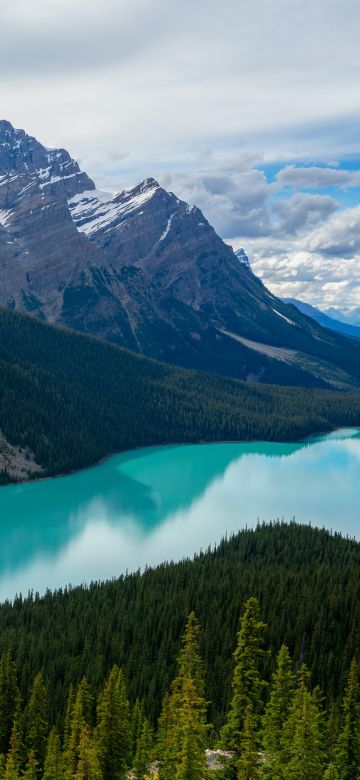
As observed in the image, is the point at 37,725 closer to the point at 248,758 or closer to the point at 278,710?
the point at 278,710

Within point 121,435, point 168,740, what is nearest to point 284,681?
point 168,740

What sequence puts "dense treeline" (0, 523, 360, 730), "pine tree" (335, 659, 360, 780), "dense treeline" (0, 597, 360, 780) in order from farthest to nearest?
"dense treeline" (0, 523, 360, 730) < "pine tree" (335, 659, 360, 780) < "dense treeline" (0, 597, 360, 780)

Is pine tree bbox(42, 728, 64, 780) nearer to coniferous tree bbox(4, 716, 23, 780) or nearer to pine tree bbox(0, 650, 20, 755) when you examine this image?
coniferous tree bbox(4, 716, 23, 780)

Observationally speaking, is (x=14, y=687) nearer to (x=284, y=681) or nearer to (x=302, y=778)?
(x=284, y=681)

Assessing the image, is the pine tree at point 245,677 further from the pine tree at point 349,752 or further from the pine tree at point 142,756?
the pine tree at point 142,756

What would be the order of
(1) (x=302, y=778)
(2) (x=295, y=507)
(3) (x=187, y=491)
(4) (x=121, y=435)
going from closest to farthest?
1. (1) (x=302, y=778)
2. (2) (x=295, y=507)
3. (3) (x=187, y=491)
4. (4) (x=121, y=435)

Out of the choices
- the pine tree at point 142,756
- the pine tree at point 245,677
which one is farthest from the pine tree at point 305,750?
the pine tree at point 142,756

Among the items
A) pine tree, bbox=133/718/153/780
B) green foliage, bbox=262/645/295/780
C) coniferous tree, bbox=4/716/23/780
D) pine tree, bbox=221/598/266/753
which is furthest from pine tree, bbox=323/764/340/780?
coniferous tree, bbox=4/716/23/780
